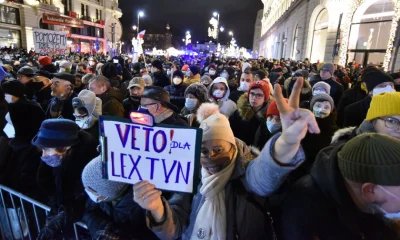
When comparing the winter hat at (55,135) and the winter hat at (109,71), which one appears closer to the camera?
the winter hat at (55,135)

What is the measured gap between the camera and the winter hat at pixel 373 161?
1.33m

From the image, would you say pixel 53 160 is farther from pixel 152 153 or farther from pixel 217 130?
pixel 217 130

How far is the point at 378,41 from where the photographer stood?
17641mm

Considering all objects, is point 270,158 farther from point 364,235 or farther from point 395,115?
point 395,115

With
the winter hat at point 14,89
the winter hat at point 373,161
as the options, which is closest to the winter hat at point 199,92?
the winter hat at point 14,89

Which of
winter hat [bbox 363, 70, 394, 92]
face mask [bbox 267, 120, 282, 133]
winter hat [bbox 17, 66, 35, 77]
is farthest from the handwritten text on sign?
winter hat [bbox 17, 66, 35, 77]

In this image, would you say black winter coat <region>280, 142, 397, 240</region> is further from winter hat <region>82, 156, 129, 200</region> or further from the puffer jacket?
winter hat <region>82, 156, 129, 200</region>

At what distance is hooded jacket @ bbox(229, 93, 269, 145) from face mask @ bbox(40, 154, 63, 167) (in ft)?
8.19

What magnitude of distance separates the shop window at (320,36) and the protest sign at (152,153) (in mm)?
23780

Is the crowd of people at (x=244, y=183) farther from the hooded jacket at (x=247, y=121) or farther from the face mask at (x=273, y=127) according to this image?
the hooded jacket at (x=247, y=121)

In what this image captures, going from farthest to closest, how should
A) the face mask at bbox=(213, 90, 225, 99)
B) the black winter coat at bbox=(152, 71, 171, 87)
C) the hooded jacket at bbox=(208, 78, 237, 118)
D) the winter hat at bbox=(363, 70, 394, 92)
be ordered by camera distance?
the black winter coat at bbox=(152, 71, 171, 87)
the face mask at bbox=(213, 90, 225, 99)
the hooded jacket at bbox=(208, 78, 237, 118)
the winter hat at bbox=(363, 70, 394, 92)

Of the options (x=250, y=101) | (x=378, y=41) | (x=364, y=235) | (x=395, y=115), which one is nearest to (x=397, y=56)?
(x=378, y=41)

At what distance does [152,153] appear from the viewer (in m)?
1.63

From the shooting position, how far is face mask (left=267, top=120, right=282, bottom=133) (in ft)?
10.4
